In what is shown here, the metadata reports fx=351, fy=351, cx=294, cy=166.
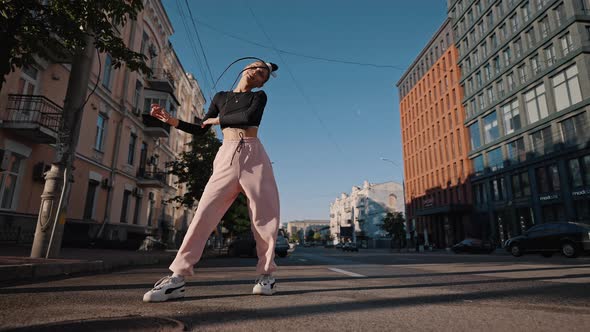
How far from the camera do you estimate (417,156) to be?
53.2m

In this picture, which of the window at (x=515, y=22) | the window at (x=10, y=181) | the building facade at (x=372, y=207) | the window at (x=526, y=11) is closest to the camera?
the window at (x=10, y=181)

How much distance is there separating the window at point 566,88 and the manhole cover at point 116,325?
32.1 meters

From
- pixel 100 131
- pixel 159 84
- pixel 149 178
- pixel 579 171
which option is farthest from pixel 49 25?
pixel 579 171

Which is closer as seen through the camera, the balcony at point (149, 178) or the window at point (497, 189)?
the balcony at point (149, 178)

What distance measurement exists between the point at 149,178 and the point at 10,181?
10.6 metres

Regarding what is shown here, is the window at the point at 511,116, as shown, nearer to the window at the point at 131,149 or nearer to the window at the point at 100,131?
the window at the point at 131,149

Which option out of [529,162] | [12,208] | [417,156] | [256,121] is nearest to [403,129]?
[417,156]

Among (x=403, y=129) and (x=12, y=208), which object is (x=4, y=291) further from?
(x=403, y=129)

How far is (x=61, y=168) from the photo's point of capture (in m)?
6.67

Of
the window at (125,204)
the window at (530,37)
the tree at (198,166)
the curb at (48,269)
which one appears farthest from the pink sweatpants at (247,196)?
the window at (530,37)

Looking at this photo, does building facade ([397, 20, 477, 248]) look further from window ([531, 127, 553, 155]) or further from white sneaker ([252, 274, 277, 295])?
white sneaker ([252, 274, 277, 295])

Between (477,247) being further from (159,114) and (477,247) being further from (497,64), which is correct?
(159,114)

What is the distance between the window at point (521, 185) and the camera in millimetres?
30172

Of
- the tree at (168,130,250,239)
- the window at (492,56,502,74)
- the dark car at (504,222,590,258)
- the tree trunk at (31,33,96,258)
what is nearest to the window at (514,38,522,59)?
the window at (492,56,502,74)
